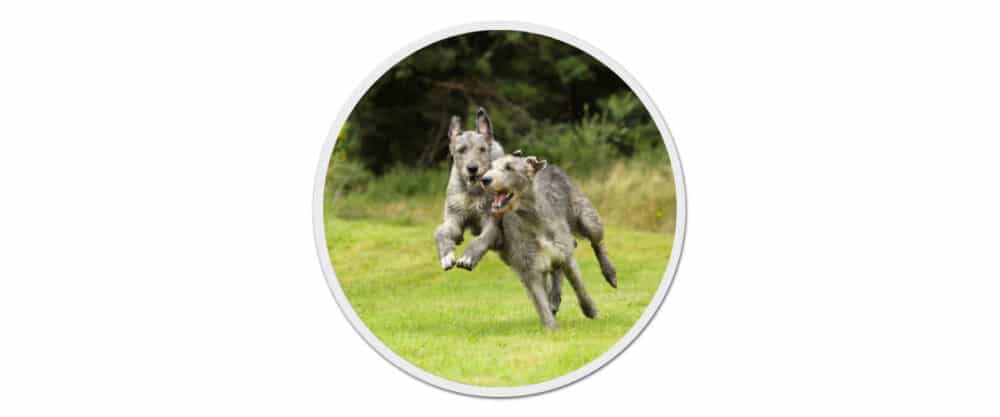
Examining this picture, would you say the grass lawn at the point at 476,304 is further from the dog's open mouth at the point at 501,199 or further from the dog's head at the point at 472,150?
the dog's head at the point at 472,150

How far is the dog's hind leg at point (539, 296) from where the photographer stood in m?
8.39

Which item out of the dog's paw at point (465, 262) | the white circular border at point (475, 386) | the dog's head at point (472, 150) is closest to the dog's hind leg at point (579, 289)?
the white circular border at point (475, 386)

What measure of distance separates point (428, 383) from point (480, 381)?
16.0 inches

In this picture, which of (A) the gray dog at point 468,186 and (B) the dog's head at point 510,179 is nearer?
(B) the dog's head at point 510,179

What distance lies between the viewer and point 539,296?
8414 millimetres

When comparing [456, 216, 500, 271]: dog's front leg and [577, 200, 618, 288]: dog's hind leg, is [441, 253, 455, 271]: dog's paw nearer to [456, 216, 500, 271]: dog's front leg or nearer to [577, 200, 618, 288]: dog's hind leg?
[456, 216, 500, 271]: dog's front leg

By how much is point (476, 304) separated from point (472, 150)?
1.39 metres

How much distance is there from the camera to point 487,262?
9703mm

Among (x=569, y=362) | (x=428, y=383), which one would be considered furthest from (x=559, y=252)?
(x=428, y=383)

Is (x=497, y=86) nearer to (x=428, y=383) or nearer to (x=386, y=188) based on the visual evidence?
(x=386, y=188)

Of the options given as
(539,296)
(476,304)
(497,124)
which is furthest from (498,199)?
(497,124)

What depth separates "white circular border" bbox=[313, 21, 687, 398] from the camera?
8.00 metres

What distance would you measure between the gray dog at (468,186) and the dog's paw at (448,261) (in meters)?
0.12

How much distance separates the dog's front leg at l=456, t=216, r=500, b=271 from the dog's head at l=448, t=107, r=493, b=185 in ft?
1.31
